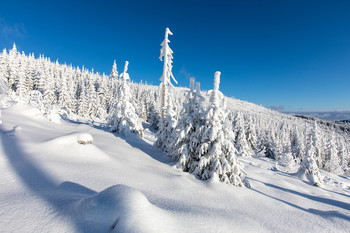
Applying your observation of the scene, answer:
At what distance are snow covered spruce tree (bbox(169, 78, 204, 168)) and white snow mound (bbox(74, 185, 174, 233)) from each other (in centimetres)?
533

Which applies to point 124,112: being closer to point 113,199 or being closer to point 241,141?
point 113,199

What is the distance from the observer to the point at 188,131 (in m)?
8.83

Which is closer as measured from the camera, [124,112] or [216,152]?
[216,152]

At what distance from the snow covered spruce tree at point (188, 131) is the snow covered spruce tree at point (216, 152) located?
1.03 ft

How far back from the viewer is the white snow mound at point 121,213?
2.55 metres

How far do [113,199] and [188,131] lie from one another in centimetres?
621

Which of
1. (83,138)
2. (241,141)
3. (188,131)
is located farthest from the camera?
(241,141)

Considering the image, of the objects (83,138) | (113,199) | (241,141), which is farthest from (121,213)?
(241,141)

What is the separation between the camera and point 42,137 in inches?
307

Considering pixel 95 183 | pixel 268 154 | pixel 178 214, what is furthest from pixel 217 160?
pixel 268 154

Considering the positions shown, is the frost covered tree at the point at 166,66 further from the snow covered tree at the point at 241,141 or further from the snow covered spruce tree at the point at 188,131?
the snow covered tree at the point at 241,141

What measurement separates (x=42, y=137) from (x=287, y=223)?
10118 millimetres

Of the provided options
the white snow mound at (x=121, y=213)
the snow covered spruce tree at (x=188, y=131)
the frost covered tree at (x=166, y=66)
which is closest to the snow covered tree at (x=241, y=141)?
the frost covered tree at (x=166, y=66)

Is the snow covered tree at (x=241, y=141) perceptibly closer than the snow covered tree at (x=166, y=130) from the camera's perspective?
No
